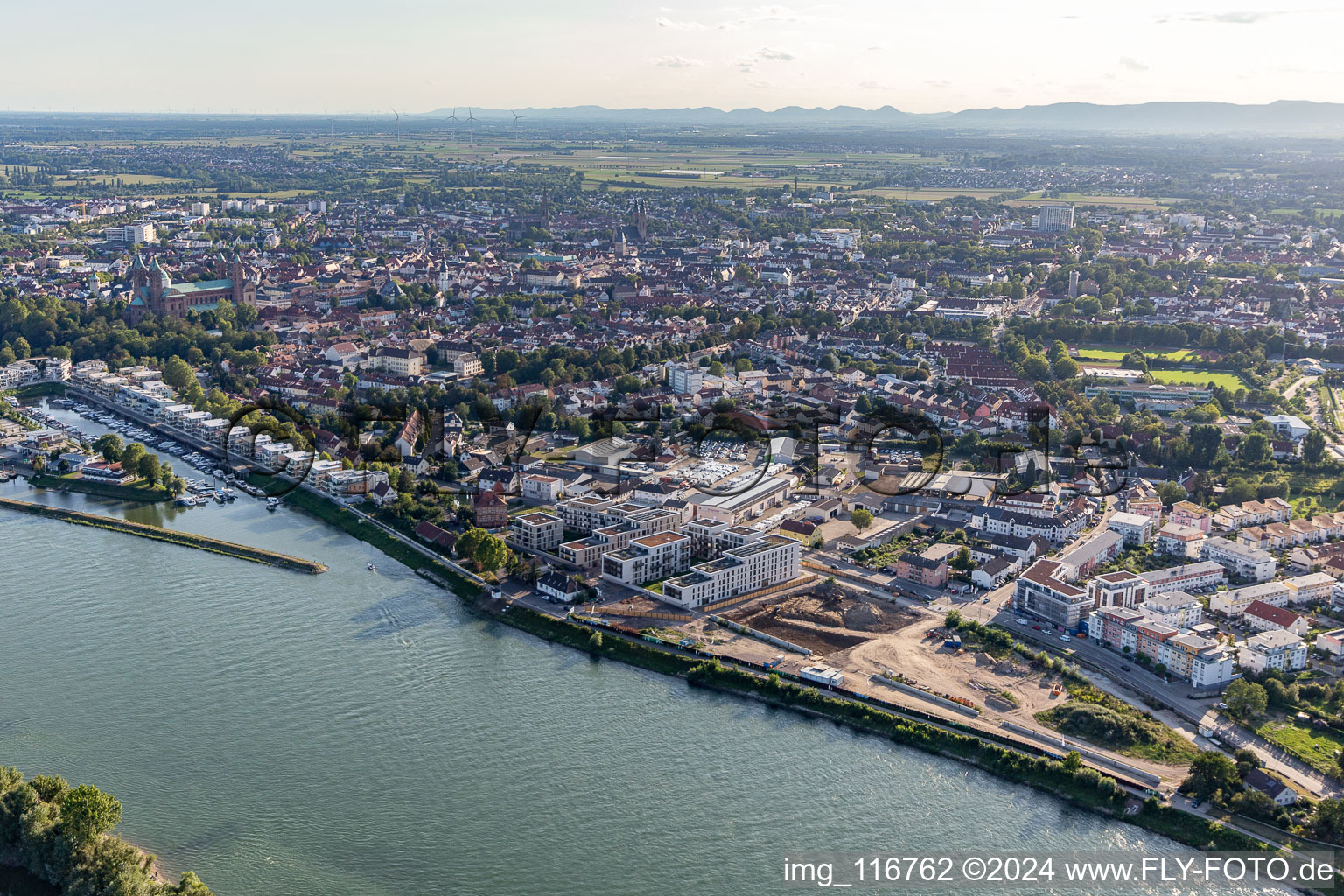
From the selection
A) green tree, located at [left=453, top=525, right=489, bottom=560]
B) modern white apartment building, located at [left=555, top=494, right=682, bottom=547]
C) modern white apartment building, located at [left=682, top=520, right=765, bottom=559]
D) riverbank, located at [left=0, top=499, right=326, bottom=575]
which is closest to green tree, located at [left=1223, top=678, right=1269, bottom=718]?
modern white apartment building, located at [left=682, top=520, right=765, bottom=559]

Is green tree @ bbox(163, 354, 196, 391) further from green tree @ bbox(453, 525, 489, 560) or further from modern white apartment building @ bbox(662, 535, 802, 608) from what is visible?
modern white apartment building @ bbox(662, 535, 802, 608)

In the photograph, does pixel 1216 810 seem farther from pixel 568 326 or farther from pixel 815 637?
pixel 568 326

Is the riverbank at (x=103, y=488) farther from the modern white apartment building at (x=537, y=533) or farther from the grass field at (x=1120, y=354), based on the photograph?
the grass field at (x=1120, y=354)

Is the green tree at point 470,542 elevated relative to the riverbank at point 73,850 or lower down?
elevated

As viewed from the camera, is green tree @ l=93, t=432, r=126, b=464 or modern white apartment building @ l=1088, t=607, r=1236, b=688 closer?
modern white apartment building @ l=1088, t=607, r=1236, b=688

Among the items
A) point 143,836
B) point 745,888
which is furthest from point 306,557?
point 745,888

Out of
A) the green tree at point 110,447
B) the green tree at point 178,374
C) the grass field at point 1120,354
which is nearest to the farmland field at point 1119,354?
the grass field at point 1120,354

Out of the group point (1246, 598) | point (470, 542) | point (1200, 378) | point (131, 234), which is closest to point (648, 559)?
point (470, 542)
